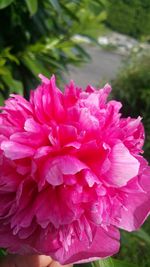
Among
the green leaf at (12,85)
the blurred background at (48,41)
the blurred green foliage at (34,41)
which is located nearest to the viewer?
the green leaf at (12,85)

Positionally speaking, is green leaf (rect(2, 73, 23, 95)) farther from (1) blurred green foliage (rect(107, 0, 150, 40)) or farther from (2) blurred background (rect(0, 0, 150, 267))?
(1) blurred green foliage (rect(107, 0, 150, 40))

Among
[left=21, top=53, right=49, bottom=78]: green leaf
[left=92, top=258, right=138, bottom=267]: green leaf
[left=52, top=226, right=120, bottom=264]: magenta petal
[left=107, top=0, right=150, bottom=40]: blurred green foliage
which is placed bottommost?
[left=92, top=258, right=138, bottom=267]: green leaf

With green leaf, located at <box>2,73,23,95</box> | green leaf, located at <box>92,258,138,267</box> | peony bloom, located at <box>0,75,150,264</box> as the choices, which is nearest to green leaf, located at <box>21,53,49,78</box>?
green leaf, located at <box>2,73,23,95</box>

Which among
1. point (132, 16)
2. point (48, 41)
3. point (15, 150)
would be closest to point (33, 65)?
point (48, 41)

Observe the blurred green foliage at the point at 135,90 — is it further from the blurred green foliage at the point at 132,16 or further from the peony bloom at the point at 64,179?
the blurred green foliage at the point at 132,16

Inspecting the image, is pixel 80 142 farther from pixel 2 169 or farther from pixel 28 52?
pixel 28 52

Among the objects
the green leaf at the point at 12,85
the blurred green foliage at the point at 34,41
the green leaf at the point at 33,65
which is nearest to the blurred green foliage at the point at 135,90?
the blurred green foliage at the point at 34,41

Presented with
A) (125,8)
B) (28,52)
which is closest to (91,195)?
(28,52)
